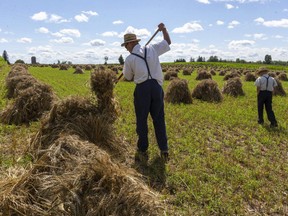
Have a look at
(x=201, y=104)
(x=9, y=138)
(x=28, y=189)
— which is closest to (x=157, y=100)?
(x=28, y=189)

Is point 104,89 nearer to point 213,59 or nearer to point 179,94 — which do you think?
point 179,94

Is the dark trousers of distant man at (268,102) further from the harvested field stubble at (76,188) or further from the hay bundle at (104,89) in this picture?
the harvested field stubble at (76,188)

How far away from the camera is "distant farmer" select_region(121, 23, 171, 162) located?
6125 millimetres

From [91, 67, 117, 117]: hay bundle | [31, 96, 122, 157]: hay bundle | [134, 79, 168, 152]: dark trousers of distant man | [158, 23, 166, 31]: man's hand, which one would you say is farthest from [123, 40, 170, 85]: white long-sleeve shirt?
[31, 96, 122, 157]: hay bundle

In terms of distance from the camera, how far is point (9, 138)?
7637mm

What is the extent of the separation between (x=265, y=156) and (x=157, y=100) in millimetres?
2694

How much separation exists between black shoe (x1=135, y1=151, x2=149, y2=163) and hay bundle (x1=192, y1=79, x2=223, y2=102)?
27.6 feet

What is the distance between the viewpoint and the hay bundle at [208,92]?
14.6 m

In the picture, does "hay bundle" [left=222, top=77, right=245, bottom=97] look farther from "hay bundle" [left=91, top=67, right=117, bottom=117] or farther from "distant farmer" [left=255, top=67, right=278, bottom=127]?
"hay bundle" [left=91, top=67, right=117, bottom=117]

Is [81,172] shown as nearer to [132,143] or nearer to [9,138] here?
[132,143]

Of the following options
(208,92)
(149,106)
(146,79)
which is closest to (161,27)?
(146,79)

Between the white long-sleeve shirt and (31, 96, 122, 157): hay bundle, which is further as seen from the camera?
(31, 96, 122, 157): hay bundle

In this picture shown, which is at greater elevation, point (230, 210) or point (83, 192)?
point (83, 192)

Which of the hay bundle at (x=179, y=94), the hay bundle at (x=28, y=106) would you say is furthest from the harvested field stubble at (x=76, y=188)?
the hay bundle at (x=179, y=94)
